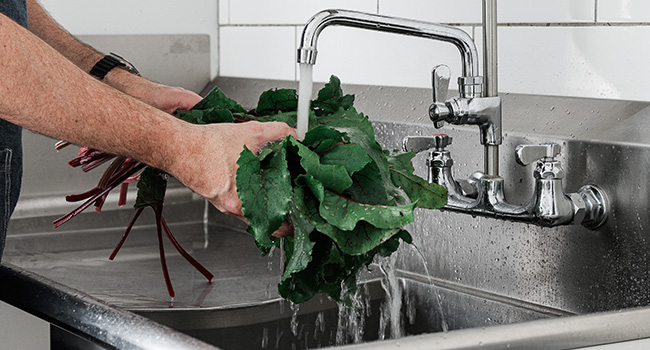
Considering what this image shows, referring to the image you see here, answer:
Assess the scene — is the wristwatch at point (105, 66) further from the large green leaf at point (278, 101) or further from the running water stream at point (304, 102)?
the running water stream at point (304, 102)

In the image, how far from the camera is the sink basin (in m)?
1.20

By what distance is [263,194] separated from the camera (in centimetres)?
90

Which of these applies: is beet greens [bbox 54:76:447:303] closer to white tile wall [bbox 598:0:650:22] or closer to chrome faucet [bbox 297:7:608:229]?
chrome faucet [bbox 297:7:608:229]

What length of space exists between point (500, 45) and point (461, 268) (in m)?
0.34

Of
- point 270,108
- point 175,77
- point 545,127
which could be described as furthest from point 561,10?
point 175,77

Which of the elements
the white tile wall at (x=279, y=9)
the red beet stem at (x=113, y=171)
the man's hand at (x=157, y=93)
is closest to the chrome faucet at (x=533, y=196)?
the man's hand at (x=157, y=93)

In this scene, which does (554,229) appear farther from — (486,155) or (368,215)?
(368,215)

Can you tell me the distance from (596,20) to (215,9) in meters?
1.02

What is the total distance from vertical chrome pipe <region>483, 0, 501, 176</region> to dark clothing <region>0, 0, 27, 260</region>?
0.60 metres

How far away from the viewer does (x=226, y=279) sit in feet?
4.95

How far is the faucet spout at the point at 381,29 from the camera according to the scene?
39.7 inches

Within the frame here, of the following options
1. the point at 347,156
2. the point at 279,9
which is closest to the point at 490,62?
the point at 347,156

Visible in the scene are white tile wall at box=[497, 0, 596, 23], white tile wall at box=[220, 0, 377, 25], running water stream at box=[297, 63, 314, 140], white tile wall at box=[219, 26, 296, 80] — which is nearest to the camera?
running water stream at box=[297, 63, 314, 140]

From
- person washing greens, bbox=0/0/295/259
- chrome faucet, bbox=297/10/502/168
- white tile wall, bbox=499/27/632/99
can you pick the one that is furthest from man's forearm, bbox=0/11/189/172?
white tile wall, bbox=499/27/632/99
